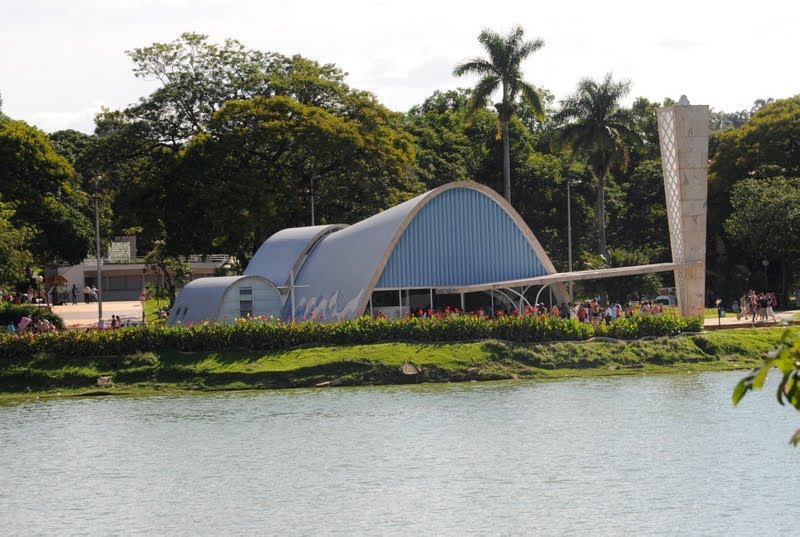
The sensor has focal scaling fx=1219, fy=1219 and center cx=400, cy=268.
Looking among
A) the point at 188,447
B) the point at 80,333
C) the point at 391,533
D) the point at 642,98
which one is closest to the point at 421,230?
the point at 80,333

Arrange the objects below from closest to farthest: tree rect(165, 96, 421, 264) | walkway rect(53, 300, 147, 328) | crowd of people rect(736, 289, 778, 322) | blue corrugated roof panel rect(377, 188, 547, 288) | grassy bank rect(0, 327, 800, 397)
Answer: grassy bank rect(0, 327, 800, 397) → blue corrugated roof panel rect(377, 188, 547, 288) → crowd of people rect(736, 289, 778, 322) → tree rect(165, 96, 421, 264) → walkway rect(53, 300, 147, 328)

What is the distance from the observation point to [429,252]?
139ft

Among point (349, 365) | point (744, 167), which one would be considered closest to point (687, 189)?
point (349, 365)

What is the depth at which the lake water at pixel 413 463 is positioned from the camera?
18656mm

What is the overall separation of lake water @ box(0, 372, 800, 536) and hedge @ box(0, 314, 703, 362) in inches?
156

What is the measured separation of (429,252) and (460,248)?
3.82 feet

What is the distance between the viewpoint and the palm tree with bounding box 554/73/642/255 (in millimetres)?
57562

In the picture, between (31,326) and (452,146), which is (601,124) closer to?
(452,146)

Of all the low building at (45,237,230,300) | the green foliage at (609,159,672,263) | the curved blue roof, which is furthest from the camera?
the low building at (45,237,230,300)

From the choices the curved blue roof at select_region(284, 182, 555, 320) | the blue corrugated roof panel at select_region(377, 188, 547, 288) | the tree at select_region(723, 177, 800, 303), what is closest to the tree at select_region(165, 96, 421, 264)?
the curved blue roof at select_region(284, 182, 555, 320)

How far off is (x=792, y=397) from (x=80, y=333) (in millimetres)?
32760

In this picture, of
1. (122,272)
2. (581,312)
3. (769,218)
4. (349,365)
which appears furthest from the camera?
(122,272)

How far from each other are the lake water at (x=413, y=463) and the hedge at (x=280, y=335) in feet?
13.0

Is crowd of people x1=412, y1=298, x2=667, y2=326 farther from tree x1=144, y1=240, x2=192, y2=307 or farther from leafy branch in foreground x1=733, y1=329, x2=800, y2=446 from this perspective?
leafy branch in foreground x1=733, y1=329, x2=800, y2=446
